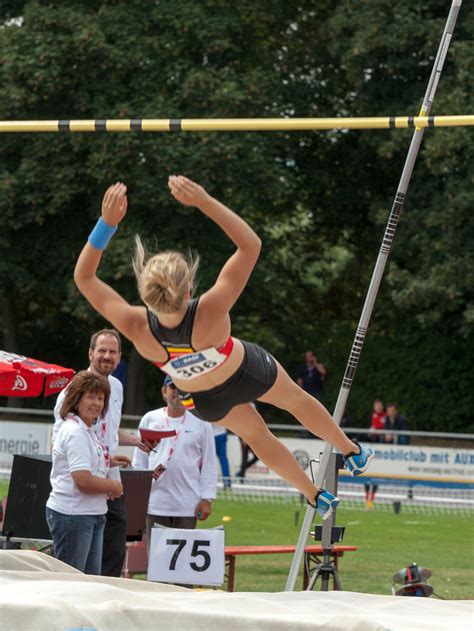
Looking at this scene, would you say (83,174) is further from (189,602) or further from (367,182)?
(189,602)

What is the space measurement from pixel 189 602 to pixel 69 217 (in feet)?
57.8

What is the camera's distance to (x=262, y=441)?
5371mm

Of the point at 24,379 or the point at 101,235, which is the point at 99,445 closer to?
the point at 101,235

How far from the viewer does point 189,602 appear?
4.92 meters

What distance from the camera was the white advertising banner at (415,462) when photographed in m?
13.6

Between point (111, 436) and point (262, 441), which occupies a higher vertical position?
point (262, 441)

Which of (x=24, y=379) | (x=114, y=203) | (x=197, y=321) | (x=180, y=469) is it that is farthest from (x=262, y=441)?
(x=24, y=379)

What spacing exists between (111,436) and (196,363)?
2.03m

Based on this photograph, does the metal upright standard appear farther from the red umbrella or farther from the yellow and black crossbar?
the red umbrella

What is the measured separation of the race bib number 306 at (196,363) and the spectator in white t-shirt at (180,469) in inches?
93.5

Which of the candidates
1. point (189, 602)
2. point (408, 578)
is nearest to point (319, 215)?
point (408, 578)

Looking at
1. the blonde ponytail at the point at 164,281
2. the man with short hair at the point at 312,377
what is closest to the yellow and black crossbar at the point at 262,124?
the blonde ponytail at the point at 164,281

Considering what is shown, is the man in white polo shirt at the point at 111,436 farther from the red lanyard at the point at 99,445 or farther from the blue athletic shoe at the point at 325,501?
the blue athletic shoe at the point at 325,501

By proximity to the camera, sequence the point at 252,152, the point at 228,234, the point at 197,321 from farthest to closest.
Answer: the point at 252,152, the point at 197,321, the point at 228,234
